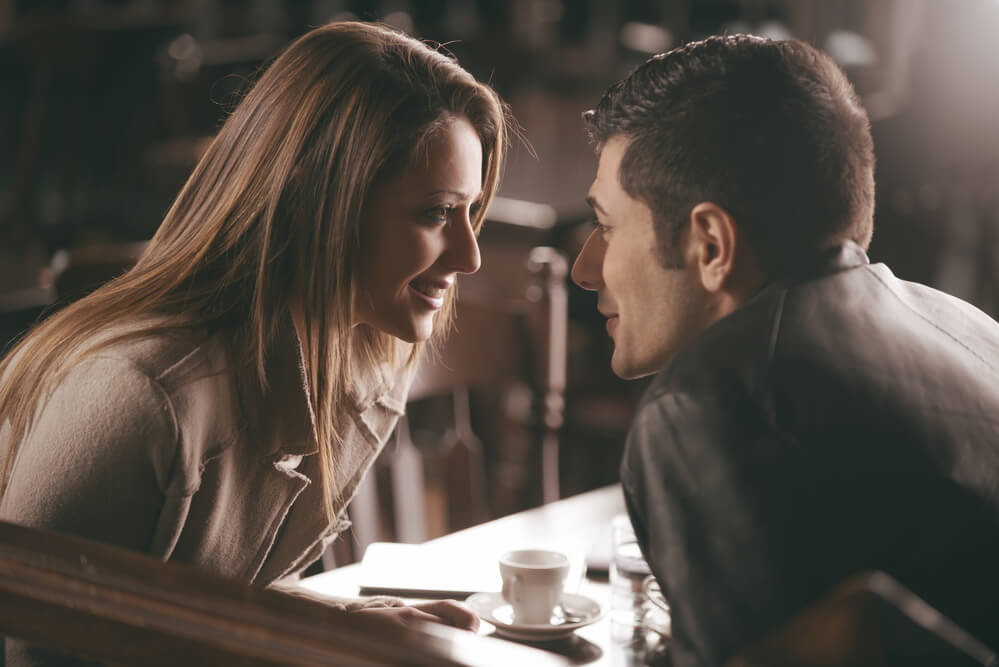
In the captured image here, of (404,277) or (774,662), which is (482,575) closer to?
(404,277)

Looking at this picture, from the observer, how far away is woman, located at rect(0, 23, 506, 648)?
1.12m

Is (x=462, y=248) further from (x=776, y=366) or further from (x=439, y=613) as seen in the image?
(x=776, y=366)

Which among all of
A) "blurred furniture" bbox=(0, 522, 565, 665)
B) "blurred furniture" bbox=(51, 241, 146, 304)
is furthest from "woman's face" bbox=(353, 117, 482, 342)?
"blurred furniture" bbox=(0, 522, 565, 665)

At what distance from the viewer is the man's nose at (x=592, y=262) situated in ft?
4.03

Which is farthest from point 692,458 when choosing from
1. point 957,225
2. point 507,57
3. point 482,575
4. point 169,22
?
point 169,22

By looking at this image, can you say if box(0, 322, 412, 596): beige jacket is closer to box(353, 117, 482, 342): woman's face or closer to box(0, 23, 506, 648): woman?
box(0, 23, 506, 648): woman

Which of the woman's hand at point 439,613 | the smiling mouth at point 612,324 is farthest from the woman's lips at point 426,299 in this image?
the woman's hand at point 439,613

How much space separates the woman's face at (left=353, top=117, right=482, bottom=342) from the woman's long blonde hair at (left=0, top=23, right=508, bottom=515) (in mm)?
30

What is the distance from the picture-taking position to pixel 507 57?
5.53 meters

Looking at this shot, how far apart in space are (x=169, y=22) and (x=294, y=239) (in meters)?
5.29

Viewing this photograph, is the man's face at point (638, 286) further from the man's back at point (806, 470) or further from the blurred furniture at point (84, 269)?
the blurred furniture at point (84, 269)

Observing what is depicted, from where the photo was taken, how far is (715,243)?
1001 mm

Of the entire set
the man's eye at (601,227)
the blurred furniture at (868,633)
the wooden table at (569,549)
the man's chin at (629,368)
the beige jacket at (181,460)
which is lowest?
the wooden table at (569,549)

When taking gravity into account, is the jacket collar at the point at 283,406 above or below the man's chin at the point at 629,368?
below
